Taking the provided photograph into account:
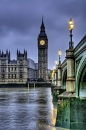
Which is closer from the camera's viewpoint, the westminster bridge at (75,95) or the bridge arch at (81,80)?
the bridge arch at (81,80)

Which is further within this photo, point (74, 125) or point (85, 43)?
point (74, 125)

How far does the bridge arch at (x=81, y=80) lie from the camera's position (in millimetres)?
23898

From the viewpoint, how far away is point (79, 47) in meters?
24.3

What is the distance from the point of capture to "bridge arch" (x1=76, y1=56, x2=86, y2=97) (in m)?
23.9

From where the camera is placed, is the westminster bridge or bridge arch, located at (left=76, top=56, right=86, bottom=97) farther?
the westminster bridge

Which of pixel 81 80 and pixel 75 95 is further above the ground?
pixel 81 80

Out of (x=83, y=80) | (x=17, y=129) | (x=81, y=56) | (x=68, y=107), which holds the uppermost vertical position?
(x=81, y=56)

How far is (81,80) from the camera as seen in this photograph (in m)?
25.9

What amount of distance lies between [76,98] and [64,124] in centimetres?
230

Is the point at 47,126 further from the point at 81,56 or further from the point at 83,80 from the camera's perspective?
the point at 81,56

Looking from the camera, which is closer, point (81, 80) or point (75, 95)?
point (75, 95)

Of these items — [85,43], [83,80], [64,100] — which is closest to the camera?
[85,43]

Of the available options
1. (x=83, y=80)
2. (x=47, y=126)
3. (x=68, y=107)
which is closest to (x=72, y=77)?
(x=83, y=80)

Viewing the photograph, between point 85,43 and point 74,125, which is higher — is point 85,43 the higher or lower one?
the higher one
